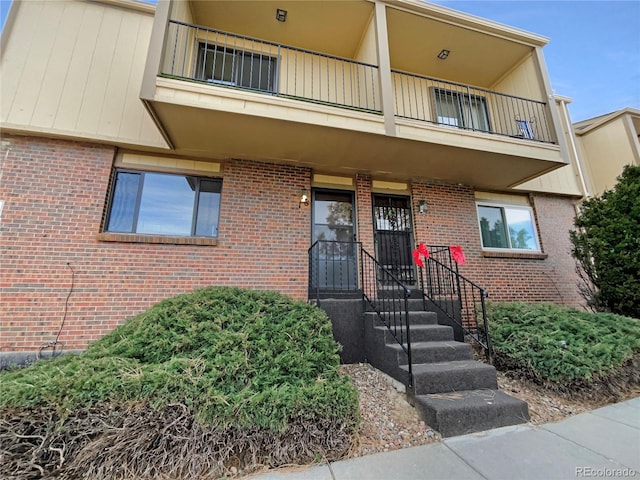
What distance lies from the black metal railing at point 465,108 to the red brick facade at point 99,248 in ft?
7.45

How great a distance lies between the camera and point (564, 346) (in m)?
3.50

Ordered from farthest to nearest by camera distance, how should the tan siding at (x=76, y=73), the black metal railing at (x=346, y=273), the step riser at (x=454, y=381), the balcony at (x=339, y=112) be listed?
the black metal railing at (x=346, y=273), the tan siding at (x=76, y=73), the balcony at (x=339, y=112), the step riser at (x=454, y=381)

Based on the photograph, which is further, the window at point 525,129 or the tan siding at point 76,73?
the window at point 525,129

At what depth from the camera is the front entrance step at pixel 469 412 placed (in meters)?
2.61

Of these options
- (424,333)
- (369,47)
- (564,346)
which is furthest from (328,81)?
(564,346)

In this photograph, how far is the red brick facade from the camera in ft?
12.8

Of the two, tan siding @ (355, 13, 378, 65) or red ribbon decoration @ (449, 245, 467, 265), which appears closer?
tan siding @ (355, 13, 378, 65)

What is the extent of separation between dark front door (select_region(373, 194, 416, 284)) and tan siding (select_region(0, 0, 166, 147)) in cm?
435

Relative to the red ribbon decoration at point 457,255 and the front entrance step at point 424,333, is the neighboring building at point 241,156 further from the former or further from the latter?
the front entrance step at point 424,333

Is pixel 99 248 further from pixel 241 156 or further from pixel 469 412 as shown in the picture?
pixel 469 412

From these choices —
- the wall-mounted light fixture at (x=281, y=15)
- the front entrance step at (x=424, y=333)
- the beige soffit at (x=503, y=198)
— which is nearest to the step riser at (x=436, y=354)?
the front entrance step at (x=424, y=333)

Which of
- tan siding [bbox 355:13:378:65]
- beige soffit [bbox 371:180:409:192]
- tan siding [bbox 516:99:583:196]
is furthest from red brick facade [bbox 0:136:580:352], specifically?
tan siding [bbox 516:99:583:196]

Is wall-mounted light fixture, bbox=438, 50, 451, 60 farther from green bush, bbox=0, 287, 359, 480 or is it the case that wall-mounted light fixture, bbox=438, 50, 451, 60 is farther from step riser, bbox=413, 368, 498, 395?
green bush, bbox=0, 287, 359, 480

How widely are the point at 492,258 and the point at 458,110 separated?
3.64 m
